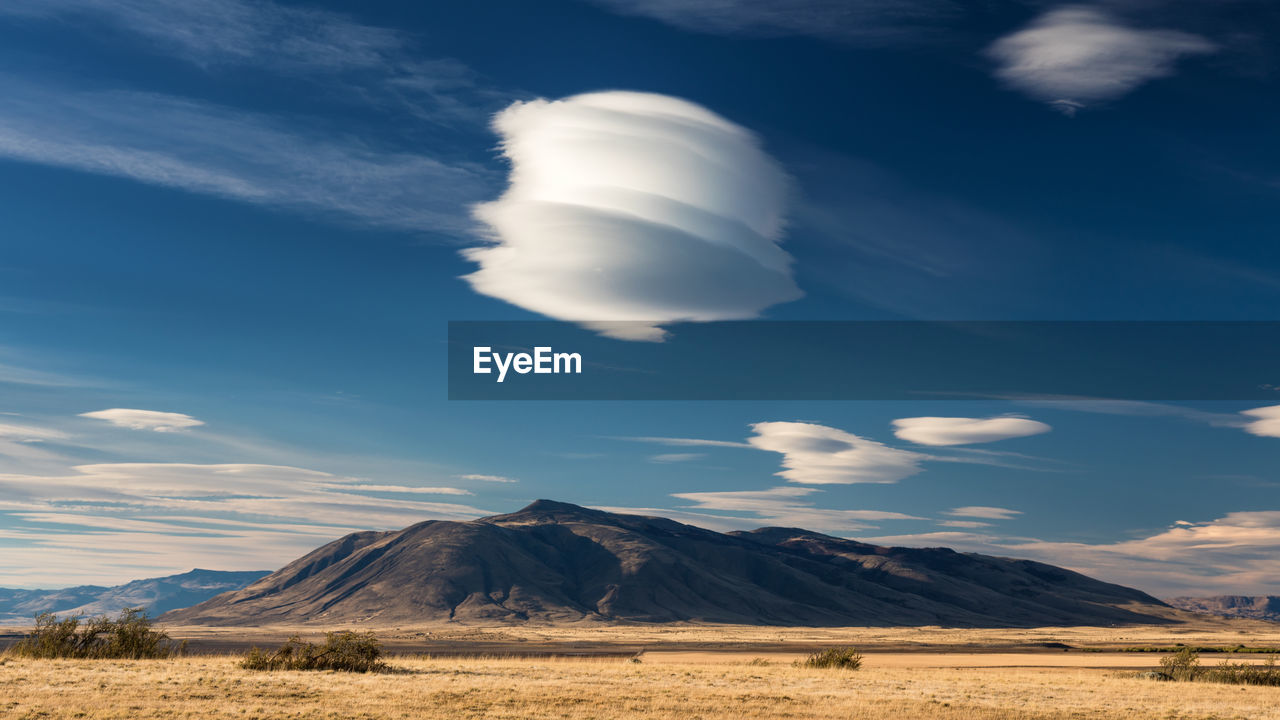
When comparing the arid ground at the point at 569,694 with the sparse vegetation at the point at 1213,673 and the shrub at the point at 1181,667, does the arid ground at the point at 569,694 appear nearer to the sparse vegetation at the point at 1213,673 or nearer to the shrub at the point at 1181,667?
the sparse vegetation at the point at 1213,673

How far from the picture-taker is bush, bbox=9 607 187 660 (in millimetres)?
53781

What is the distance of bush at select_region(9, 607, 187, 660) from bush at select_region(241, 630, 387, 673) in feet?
31.7

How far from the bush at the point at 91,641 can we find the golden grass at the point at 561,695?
184 inches

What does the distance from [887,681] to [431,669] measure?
82.1 ft

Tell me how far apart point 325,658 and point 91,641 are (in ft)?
54.1

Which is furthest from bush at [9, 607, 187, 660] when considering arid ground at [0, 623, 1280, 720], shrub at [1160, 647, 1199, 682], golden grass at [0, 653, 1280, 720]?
shrub at [1160, 647, 1199, 682]

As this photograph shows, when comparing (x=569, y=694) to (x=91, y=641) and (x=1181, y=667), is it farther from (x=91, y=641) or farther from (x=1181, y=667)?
(x=1181, y=667)

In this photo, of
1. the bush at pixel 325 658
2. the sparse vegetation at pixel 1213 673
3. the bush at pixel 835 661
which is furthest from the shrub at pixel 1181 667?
the bush at pixel 325 658

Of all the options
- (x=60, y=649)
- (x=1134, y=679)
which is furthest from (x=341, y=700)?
(x=1134, y=679)

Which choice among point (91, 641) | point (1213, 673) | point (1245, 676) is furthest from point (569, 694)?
point (1213, 673)

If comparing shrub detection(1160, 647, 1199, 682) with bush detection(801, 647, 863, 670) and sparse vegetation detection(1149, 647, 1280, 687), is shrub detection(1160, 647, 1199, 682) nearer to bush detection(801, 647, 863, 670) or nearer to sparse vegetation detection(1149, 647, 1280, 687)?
sparse vegetation detection(1149, 647, 1280, 687)

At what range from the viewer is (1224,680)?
57.4m

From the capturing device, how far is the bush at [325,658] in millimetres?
48625

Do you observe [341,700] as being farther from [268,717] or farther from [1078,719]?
[1078,719]
